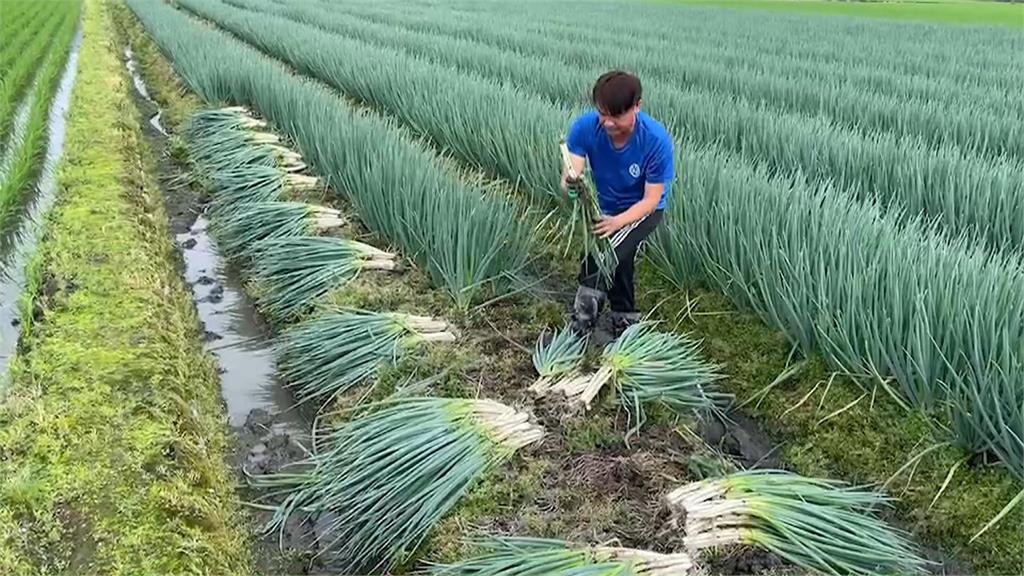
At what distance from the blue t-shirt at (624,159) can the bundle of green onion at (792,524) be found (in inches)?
45.9

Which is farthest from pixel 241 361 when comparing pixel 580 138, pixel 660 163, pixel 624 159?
pixel 660 163

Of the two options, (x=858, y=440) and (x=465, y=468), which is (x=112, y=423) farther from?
(x=858, y=440)

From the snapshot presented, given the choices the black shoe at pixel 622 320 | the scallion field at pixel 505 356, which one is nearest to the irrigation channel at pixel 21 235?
the scallion field at pixel 505 356

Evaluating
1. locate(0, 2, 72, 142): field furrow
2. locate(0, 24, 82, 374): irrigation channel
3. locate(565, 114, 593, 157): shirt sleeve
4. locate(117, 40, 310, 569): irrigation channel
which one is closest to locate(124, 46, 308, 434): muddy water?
locate(117, 40, 310, 569): irrigation channel

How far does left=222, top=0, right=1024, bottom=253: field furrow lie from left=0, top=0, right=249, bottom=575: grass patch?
1992 millimetres

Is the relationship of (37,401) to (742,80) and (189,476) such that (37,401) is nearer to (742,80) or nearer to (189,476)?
(189,476)

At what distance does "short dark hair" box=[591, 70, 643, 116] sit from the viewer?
2629 mm

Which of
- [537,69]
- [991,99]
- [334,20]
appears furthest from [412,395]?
[334,20]

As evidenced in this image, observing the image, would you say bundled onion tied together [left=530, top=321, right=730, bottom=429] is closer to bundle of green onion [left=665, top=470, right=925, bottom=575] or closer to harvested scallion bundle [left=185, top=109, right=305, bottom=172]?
bundle of green onion [left=665, top=470, right=925, bottom=575]

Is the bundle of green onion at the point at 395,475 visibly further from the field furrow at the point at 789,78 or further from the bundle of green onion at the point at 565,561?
the field furrow at the point at 789,78

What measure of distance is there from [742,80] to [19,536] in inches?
249

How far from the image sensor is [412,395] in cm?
279

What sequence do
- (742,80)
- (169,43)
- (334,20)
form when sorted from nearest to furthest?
(742,80)
(169,43)
(334,20)

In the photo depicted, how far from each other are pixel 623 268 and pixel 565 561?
148 cm
